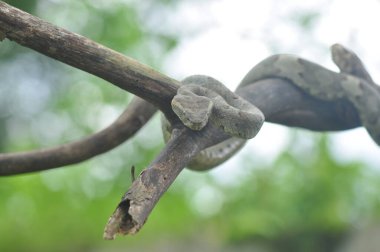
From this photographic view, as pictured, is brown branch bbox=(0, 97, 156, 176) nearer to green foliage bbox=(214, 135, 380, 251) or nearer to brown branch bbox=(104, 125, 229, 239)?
brown branch bbox=(104, 125, 229, 239)

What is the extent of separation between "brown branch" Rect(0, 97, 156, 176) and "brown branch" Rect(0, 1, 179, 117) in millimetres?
825

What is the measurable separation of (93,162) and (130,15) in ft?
11.4

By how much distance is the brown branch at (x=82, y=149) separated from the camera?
3199 mm

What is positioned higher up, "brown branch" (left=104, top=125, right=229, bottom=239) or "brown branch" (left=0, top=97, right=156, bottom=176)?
"brown branch" (left=104, top=125, right=229, bottom=239)

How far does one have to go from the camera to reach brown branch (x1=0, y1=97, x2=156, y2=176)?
3199mm

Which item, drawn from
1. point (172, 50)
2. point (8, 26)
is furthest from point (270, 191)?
point (8, 26)

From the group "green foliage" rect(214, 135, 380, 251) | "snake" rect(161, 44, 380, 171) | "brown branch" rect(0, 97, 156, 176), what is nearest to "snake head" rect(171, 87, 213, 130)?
"snake" rect(161, 44, 380, 171)

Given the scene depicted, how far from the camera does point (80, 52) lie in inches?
95.7

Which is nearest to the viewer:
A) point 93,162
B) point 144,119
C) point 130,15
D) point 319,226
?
point 144,119

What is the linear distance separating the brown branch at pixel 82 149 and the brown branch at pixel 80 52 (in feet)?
2.71

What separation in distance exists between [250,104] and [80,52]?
0.96 metres

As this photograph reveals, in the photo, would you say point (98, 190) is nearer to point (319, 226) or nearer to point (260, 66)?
point (319, 226)

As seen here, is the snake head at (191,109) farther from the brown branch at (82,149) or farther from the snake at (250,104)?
the brown branch at (82,149)

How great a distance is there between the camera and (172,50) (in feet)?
40.5
